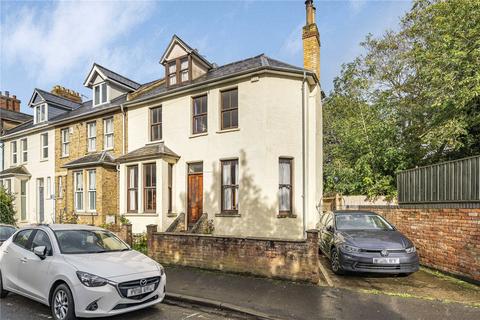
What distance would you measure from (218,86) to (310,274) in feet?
28.9

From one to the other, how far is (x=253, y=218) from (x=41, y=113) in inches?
695

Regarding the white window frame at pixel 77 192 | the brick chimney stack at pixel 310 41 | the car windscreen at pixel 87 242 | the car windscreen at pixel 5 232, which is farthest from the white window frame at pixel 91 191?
the brick chimney stack at pixel 310 41

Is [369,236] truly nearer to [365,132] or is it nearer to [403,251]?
[403,251]

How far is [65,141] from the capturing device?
19672 mm

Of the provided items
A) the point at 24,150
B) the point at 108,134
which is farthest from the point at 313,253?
the point at 24,150

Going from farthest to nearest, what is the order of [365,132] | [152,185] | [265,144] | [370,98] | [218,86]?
[370,98], [365,132], [152,185], [218,86], [265,144]

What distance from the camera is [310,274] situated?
742 cm

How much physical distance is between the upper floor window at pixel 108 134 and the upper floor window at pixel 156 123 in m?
2.96

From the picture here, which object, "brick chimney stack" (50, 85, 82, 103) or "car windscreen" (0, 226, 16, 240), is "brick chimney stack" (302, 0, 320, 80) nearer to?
"car windscreen" (0, 226, 16, 240)

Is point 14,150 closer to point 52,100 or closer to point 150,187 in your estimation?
point 52,100

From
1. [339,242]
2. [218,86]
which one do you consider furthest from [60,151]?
[339,242]

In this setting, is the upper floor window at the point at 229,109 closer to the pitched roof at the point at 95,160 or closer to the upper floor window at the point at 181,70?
the upper floor window at the point at 181,70

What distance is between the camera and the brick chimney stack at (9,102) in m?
28.5

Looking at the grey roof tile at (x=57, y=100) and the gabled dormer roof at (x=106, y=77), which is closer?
the gabled dormer roof at (x=106, y=77)
